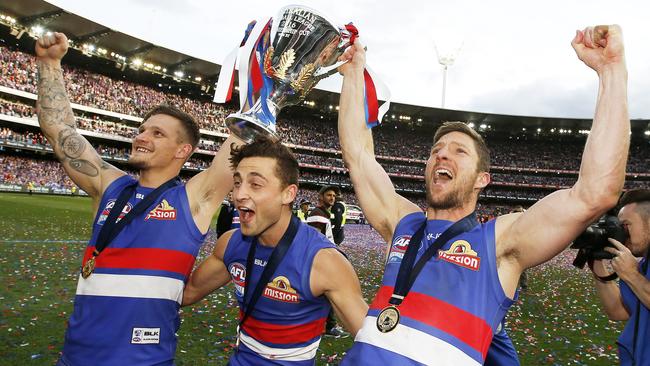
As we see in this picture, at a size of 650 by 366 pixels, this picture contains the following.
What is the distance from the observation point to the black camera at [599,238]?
2.44 meters

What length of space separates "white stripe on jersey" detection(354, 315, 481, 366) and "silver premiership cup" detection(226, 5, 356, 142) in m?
1.25

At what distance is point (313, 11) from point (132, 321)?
2072mm

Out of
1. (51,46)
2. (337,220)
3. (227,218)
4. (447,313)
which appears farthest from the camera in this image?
(337,220)

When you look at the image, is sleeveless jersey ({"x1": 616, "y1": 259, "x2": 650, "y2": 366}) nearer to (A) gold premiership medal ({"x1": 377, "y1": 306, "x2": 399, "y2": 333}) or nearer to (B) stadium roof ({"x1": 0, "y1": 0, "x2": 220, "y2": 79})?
(A) gold premiership medal ({"x1": 377, "y1": 306, "x2": 399, "y2": 333})

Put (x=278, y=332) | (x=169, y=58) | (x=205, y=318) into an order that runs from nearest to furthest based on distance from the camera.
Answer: (x=278, y=332), (x=205, y=318), (x=169, y=58)

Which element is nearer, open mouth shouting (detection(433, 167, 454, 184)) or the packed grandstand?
open mouth shouting (detection(433, 167, 454, 184))

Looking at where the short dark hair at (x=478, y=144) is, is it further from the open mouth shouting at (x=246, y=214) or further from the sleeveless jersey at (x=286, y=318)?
the open mouth shouting at (x=246, y=214)

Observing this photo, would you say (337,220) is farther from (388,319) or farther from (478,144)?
(388,319)

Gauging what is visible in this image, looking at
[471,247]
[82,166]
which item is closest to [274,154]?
[471,247]

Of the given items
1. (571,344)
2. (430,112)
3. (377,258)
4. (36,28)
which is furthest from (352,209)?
(36,28)

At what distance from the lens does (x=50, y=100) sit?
3.16 metres

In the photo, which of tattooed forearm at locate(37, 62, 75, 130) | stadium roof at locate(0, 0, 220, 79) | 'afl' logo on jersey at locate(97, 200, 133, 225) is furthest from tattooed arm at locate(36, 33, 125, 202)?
stadium roof at locate(0, 0, 220, 79)

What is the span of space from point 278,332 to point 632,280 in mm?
2297

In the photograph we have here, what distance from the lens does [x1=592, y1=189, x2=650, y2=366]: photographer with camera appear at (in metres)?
2.65
